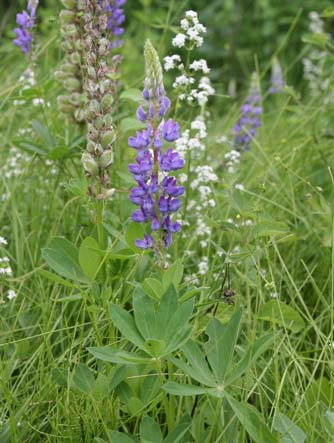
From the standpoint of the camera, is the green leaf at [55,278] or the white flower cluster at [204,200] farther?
the white flower cluster at [204,200]

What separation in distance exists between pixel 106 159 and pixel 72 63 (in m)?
1.04

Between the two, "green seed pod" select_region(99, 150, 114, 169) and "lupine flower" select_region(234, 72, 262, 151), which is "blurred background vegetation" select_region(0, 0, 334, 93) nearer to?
"lupine flower" select_region(234, 72, 262, 151)

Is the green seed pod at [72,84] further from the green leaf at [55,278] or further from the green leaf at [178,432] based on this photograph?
the green leaf at [178,432]

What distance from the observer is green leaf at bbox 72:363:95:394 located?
1.77m

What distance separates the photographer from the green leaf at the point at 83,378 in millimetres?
1773

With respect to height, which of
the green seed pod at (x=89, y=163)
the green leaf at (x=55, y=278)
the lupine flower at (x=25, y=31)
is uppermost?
the lupine flower at (x=25, y=31)

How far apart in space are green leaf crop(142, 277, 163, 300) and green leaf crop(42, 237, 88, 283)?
0.81ft

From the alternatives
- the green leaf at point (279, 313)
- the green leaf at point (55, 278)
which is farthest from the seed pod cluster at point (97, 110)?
the green leaf at point (279, 313)

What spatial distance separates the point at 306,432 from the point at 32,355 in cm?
78

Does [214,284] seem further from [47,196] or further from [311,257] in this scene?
[47,196]

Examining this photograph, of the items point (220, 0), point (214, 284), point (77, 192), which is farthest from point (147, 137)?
Result: point (220, 0)

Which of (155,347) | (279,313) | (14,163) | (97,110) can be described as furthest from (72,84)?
(155,347)

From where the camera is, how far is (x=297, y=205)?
287 cm

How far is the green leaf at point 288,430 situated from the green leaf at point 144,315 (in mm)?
324
